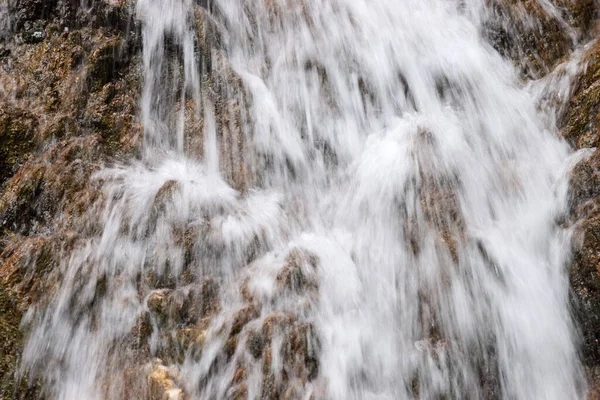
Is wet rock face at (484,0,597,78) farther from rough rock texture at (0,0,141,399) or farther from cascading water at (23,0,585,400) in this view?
rough rock texture at (0,0,141,399)

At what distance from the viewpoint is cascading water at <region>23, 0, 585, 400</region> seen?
3885 mm

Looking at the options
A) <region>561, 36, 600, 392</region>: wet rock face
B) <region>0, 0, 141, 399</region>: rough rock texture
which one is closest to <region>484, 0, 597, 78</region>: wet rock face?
<region>561, 36, 600, 392</region>: wet rock face

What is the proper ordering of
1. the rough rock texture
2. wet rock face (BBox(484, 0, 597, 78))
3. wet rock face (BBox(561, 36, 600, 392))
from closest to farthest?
wet rock face (BBox(561, 36, 600, 392)) < the rough rock texture < wet rock face (BBox(484, 0, 597, 78))

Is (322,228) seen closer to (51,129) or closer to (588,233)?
(588,233)

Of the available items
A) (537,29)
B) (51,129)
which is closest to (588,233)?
(537,29)

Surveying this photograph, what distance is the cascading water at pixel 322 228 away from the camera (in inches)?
153

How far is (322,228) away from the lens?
15.7 feet

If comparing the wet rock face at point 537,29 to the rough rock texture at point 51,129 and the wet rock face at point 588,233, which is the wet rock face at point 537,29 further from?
the rough rock texture at point 51,129

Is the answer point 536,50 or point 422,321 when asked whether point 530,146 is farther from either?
point 422,321

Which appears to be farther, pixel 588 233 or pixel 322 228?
pixel 322 228

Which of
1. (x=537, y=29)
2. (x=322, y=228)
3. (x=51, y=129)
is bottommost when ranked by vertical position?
(x=51, y=129)

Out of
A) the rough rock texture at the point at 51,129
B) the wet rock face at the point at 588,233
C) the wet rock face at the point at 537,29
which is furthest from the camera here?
the wet rock face at the point at 537,29

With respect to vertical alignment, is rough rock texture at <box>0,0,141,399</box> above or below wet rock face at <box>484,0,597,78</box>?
below

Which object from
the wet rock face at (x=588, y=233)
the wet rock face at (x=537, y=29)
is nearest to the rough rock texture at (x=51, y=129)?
the wet rock face at (x=588, y=233)
